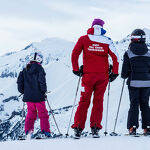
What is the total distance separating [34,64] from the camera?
884cm

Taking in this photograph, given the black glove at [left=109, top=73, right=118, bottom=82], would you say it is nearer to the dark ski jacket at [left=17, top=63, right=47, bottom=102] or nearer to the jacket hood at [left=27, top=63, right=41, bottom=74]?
the dark ski jacket at [left=17, top=63, right=47, bottom=102]

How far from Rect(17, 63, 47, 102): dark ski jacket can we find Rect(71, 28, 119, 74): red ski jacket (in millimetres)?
1224

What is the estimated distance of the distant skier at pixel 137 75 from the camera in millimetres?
8141

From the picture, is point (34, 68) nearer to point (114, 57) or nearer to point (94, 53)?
point (94, 53)

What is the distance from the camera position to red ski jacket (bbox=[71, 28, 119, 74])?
796 cm

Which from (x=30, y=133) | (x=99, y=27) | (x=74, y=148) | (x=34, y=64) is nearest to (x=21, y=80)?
(x=34, y=64)

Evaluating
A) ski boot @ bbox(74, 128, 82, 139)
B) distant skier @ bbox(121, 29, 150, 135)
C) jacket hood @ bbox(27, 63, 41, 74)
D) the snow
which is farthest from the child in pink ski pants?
distant skier @ bbox(121, 29, 150, 135)

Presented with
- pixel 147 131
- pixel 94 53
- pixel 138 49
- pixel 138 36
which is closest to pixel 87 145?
pixel 147 131

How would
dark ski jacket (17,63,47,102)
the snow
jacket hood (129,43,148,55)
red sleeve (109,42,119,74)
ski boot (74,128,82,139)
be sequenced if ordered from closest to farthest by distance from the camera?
the snow < ski boot (74,128,82,139) < red sleeve (109,42,119,74) < jacket hood (129,43,148,55) < dark ski jacket (17,63,47,102)

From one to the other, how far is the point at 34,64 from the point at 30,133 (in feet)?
6.73

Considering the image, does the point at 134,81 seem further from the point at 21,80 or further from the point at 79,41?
the point at 21,80

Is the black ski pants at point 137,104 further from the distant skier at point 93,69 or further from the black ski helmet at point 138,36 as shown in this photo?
the black ski helmet at point 138,36

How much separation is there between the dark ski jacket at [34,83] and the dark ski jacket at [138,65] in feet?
7.75

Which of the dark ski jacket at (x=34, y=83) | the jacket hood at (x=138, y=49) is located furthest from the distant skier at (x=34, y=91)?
the jacket hood at (x=138, y=49)
